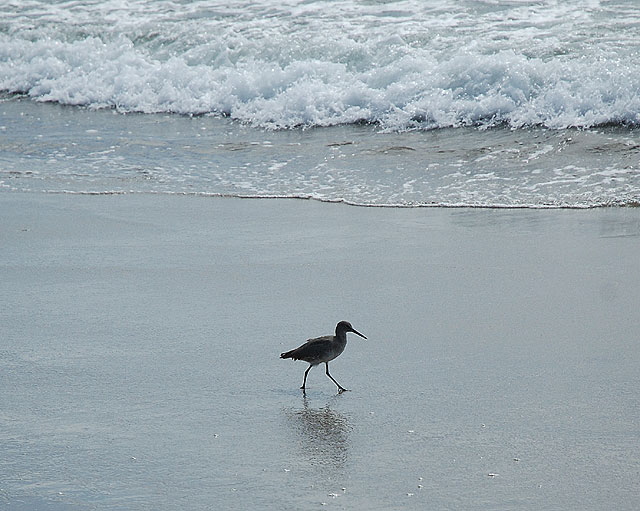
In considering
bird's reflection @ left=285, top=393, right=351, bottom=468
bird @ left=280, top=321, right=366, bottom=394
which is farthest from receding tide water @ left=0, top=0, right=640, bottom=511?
bird @ left=280, top=321, right=366, bottom=394

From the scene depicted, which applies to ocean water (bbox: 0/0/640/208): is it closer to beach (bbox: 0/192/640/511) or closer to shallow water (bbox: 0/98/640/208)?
shallow water (bbox: 0/98/640/208)

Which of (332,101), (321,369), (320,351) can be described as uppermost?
(320,351)

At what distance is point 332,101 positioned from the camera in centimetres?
1352

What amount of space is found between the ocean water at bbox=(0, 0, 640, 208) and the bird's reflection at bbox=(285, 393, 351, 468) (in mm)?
4466

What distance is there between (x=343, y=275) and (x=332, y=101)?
7.31m

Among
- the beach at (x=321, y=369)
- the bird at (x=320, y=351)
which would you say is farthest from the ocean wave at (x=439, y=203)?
the bird at (x=320, y=351)

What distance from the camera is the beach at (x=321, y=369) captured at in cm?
369

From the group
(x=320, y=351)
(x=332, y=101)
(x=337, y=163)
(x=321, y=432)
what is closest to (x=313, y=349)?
(x=320, y=351)

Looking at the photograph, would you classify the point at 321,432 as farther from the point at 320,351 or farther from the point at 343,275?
the point at 343,275

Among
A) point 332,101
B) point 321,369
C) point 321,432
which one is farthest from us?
point 332,101

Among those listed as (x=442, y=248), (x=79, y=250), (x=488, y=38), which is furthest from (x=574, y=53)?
(x=79, y=250)

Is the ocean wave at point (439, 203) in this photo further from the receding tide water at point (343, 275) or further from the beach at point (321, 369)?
the beach at point (321, 369)

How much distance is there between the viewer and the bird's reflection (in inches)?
155

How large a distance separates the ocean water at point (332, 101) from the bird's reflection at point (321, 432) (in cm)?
447
